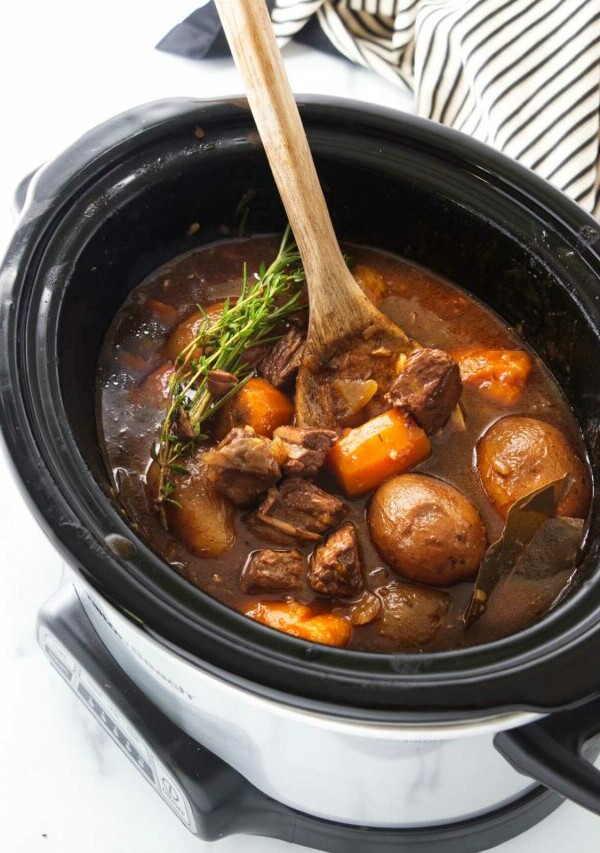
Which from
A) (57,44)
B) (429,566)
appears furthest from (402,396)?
(57,44)

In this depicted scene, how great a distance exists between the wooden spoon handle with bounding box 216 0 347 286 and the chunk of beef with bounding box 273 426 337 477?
9.3 inches

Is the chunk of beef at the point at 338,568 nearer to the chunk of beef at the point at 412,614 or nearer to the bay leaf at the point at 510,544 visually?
the chunk of beef at the point at 412,614

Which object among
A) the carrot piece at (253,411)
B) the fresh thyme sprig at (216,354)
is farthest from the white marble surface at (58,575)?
the carrot piece at (253,411)

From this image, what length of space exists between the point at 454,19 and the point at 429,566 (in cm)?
130

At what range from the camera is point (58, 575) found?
183 cm

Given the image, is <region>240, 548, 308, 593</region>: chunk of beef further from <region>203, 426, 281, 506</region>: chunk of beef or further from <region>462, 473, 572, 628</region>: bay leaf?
<region>462, 473, 572, 628</region>: bay leaf

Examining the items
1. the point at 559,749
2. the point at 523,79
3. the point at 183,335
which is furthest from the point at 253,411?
the point at 523,79

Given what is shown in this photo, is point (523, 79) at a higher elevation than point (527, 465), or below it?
higher

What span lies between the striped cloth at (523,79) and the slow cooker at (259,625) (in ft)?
1.64

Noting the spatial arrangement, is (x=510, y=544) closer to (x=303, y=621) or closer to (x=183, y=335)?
(x=303, y=621)

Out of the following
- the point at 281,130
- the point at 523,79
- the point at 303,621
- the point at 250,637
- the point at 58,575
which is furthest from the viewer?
the point at 523,79

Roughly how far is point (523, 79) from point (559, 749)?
147 cm

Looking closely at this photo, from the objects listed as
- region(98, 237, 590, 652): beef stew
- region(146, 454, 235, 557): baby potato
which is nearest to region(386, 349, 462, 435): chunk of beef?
region(98, 237, 590, 652): beef stew

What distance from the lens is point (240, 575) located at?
144cm
